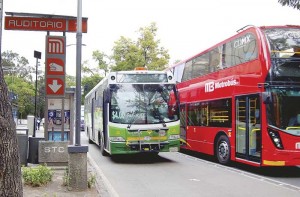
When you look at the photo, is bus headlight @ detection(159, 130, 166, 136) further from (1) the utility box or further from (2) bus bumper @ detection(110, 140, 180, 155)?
(1) the utility box


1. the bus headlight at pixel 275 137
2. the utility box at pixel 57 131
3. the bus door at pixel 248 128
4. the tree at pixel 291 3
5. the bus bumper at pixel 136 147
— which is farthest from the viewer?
the bus bumper at pixel 136 147

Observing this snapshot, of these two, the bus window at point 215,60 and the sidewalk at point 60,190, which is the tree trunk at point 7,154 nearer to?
the sidewalk at point 60,190

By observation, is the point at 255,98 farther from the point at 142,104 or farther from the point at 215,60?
the point at 142,104

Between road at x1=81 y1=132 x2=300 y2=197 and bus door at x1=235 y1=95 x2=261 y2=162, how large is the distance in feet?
2.03

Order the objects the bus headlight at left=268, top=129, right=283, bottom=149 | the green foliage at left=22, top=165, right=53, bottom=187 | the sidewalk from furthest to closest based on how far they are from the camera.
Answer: the bus headlight at left=268, top=129, right=283, bottom=149 < the green foliage at left=22, top=165, right=53, bottom=187 < the sidewalk

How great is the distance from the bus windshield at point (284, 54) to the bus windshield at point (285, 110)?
370mm

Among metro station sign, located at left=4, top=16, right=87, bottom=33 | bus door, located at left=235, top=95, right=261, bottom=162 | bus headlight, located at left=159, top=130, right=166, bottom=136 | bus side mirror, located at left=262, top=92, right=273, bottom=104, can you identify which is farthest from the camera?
bus headlight, located at left=159, top=130, right=166, bottom=136

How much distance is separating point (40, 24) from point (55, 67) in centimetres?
136

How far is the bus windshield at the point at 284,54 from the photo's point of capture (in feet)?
37.2

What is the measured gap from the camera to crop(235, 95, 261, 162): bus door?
1163 centimetres

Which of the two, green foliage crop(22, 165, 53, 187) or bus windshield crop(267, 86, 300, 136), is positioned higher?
bus windshield crop(267, 86, 300, 136)

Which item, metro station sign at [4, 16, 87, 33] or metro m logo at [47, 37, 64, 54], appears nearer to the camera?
metro station sign at [4, 16, 87, 33]

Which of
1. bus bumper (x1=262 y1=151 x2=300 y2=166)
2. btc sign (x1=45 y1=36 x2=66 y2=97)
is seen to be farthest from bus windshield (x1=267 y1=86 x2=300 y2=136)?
btc sign (x1=45 y1=36 x2=66 y2=97)

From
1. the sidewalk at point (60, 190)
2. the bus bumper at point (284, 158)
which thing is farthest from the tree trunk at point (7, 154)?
the bus bumper at point (284, 158)
